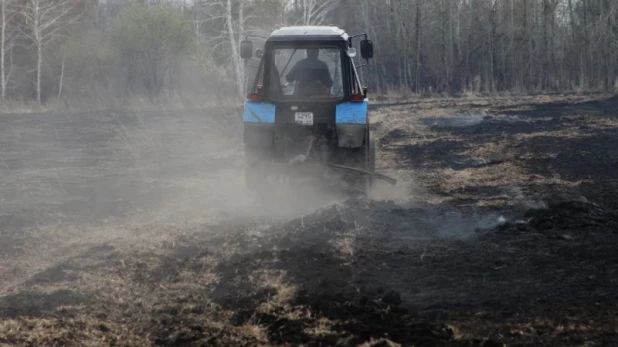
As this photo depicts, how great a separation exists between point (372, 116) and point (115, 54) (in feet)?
62.0

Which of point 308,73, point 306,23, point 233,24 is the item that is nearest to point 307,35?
point 308,73

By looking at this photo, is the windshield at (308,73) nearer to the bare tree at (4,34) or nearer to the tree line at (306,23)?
the tree line at (306,23)

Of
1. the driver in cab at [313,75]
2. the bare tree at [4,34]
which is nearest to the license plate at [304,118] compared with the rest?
the driver in cab at [313,75]

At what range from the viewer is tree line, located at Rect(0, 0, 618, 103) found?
121 ft

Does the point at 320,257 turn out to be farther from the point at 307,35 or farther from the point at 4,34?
the point at 4,34

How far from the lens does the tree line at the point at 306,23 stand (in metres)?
36.9

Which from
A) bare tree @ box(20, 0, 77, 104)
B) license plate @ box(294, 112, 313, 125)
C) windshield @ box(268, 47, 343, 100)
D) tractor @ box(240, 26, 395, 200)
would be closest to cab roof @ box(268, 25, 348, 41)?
tractor @ box(240, 26, 395, 200)

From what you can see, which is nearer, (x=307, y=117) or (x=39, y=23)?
(x=307, y=117)

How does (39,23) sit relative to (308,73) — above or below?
above

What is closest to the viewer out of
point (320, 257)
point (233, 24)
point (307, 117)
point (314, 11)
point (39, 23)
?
point (320, 257)

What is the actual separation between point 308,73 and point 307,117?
2.25ft

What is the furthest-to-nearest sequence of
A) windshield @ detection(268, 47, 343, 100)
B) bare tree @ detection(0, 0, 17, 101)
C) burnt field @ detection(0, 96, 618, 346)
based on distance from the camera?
bare tree @ detection(0, 0, 17, 101) < windshield @ detection(268, 47, 343, 100) < burnt field @ detection(0, 96, 618, 346)

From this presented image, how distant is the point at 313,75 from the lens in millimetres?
10438

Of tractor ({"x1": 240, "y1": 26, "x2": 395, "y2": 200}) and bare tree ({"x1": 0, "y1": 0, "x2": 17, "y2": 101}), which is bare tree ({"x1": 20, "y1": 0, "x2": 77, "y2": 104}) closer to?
bare tree ({"x1": 0, "y1": 0, "x2": 17, "y2": 101})
